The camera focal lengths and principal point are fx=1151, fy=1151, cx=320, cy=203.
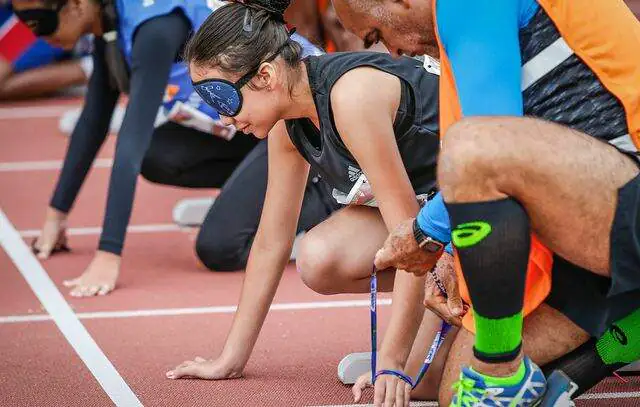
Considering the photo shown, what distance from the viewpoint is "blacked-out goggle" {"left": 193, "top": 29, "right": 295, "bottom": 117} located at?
3.12 m

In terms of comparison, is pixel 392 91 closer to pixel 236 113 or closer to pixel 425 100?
pixel 425 100

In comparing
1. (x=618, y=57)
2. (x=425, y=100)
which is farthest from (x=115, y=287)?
(x=618, y=57)

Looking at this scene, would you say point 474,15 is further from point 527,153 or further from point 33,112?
point 33,112

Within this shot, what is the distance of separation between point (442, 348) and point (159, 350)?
0.99m

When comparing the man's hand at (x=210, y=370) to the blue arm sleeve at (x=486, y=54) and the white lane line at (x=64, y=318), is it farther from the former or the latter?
the blue arm sleeve at (x=486, y=54)

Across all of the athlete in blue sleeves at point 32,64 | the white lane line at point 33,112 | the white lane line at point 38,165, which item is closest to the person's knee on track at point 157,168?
the white lane line at point 38,165

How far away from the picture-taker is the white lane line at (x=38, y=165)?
6.92 m

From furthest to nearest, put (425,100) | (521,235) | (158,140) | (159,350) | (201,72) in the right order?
(158,140)
(159,350)
(425,100)
(201,72)
(521,235)

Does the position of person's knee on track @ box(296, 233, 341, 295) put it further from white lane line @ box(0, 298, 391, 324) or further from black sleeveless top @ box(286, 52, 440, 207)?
white lane line @ box(0, 298, 391, 324)

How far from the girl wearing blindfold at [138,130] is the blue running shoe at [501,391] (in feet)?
7.55

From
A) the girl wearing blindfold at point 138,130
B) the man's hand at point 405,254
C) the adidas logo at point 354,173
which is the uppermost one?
the man's hand at point 405,254

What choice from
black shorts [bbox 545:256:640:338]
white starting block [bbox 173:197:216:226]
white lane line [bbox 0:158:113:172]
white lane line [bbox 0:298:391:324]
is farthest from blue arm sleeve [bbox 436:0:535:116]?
white lane line [bbox 0:158:113:172]

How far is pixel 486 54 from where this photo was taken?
2.53m

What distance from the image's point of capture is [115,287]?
4.66m
